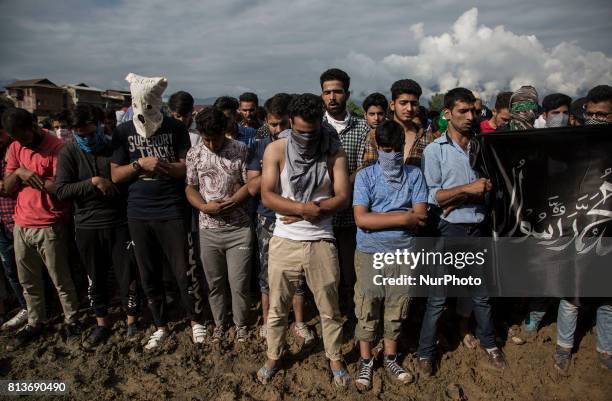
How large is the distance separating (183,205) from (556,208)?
3581mm

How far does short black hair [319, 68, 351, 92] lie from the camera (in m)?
4.17

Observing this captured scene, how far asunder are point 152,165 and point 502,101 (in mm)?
4521

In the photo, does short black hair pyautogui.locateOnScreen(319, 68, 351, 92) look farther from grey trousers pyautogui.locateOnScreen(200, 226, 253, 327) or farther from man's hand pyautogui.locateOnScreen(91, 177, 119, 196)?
man's hand pyautogui.locateOnScreen(91, 177, 119, 196)

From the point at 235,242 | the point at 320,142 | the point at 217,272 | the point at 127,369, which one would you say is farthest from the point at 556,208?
the point at 127,369

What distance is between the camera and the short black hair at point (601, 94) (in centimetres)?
335

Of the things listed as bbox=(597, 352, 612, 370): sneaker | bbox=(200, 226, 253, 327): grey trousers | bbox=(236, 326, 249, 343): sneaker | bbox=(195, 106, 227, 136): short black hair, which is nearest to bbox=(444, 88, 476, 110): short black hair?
bbox=(195, 106, 227, 136): short black hair

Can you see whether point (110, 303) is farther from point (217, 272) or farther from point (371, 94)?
point (371, 94)

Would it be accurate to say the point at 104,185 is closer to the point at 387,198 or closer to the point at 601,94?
the point at 387,198

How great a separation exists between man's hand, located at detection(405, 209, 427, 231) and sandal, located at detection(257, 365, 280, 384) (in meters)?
1.83

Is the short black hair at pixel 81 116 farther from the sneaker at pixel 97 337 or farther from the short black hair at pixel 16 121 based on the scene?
the sneaker at pixel 97 337

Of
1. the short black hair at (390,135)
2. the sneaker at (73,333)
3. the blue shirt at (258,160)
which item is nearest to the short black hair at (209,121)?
the blue shirt at (258,160)

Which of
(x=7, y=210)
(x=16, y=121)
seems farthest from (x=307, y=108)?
(x=7, y=210)

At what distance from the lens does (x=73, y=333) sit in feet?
14.1

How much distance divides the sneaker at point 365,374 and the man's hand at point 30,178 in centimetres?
372
